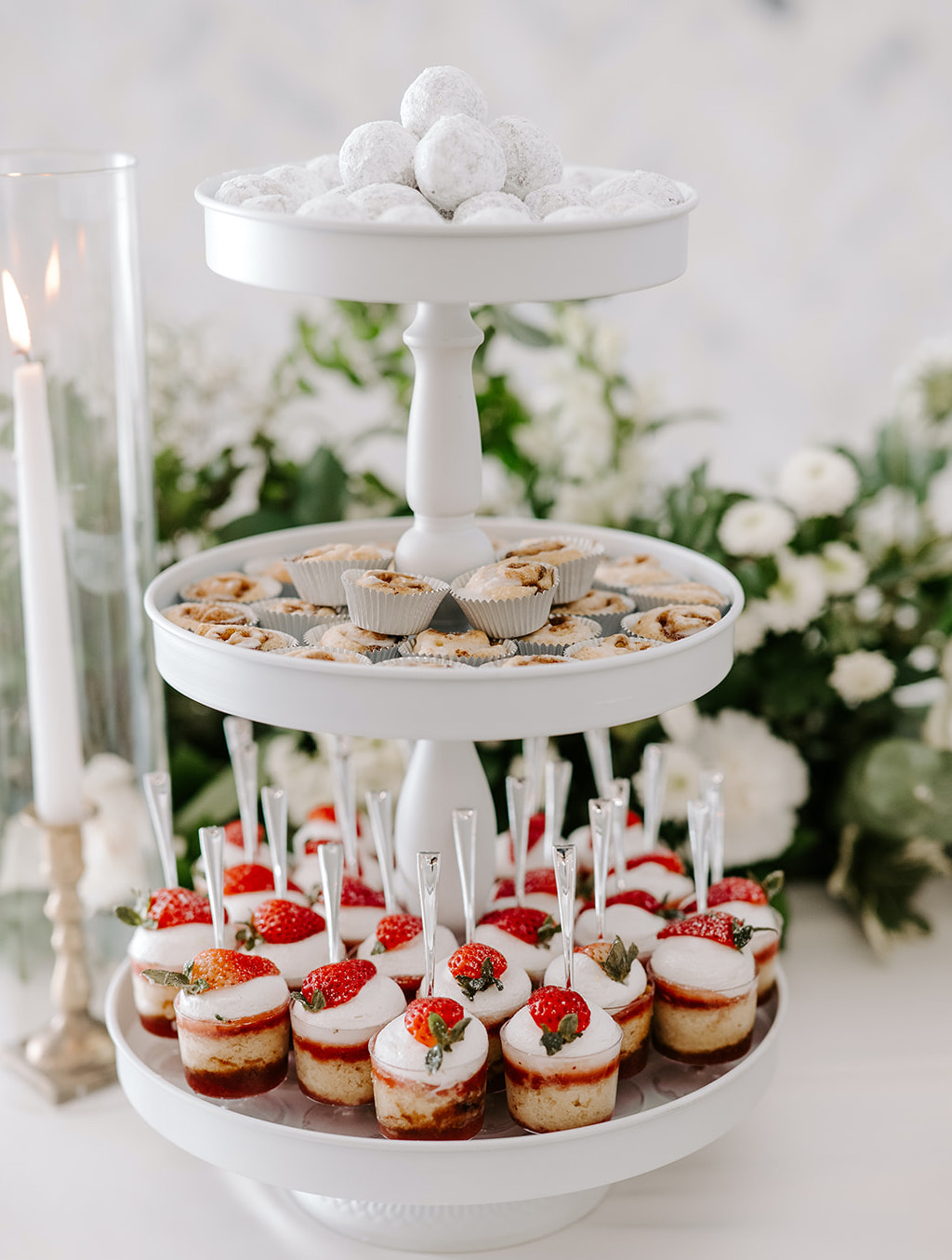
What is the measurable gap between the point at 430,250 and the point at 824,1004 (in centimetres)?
95

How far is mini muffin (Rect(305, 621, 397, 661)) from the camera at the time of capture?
91cm

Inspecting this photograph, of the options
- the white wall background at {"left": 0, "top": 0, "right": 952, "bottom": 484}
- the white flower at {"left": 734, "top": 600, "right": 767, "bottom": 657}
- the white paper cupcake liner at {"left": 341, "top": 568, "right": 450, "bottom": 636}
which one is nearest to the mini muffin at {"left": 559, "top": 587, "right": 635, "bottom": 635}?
the white paper cupcake liner at {"left": 341, "top": 568, "right": 450, "bottom": 636}

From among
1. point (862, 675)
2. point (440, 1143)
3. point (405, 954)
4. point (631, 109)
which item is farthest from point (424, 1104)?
point (631, 109)

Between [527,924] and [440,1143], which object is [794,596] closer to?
[527,924]

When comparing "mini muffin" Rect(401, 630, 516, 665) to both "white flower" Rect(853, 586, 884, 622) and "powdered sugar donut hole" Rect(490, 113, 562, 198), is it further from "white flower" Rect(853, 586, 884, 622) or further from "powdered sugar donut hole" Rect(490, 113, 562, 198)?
"white flower" Rect(853, 586, 884, 622)

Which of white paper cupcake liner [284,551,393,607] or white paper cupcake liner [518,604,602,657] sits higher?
white paper cupcake liner [284,551,393,607]

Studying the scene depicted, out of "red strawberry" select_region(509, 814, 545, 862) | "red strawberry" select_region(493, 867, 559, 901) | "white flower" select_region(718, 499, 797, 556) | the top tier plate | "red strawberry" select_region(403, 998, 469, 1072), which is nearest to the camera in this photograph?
the top tier plate

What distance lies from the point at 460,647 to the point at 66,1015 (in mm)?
649

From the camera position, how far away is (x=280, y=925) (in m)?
1.04

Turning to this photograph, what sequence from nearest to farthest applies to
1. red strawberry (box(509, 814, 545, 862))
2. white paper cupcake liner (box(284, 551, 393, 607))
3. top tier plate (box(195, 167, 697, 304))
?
1. top tier plate (box(195, 167, 697, 304))
2. white paper cupcake liner (box(284, 551, 393, 607))
3. red strawberry (box(509, 814, 545, 862))

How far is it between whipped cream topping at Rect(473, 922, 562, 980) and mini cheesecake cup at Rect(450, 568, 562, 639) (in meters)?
0.25

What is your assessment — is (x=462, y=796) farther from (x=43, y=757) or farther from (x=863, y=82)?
(x=863, y=82)

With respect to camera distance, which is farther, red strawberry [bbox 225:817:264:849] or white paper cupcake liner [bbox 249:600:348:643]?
red strawberry [bbox 225:817:264:849]

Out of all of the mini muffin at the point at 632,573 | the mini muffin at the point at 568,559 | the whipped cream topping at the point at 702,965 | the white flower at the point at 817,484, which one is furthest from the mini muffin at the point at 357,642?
the white flower at the point at 817,484
